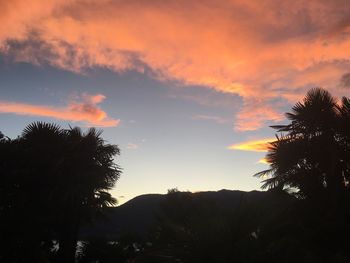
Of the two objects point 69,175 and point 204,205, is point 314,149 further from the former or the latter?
point 69,175

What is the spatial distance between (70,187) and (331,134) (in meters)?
12.0

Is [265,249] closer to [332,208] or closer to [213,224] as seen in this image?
[213,224]

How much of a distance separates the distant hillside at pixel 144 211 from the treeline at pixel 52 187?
1.56 m

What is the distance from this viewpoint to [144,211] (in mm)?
107312

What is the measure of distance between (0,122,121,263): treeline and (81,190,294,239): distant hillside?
1559 mm

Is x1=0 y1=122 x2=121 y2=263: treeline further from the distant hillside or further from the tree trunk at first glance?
the distant hillside

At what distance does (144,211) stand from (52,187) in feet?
297

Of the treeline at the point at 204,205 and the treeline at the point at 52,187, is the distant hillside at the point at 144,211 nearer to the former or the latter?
the treeline at the point at 204,205

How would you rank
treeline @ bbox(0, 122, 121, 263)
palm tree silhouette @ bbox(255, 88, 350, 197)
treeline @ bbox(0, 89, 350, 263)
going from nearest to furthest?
treeline @ bbox(0, 89, 350, 263) < palm tree silhouette @ bbox(255, 88, 350, 197) < treeline @ bbox(0, 122, 121, 263)

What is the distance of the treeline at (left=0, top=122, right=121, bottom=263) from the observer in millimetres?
17750

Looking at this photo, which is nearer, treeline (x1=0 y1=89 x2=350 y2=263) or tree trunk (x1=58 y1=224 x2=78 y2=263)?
treeline (x1=0 y1=89 x2=350 y2=263)

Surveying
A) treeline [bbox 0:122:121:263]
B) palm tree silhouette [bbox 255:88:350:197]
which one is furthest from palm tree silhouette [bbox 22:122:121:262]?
palm tree silhouette [bbox 255:88:350:197]

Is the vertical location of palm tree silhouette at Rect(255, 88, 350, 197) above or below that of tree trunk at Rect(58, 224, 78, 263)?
above

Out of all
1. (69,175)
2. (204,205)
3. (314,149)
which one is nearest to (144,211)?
(69,175)
